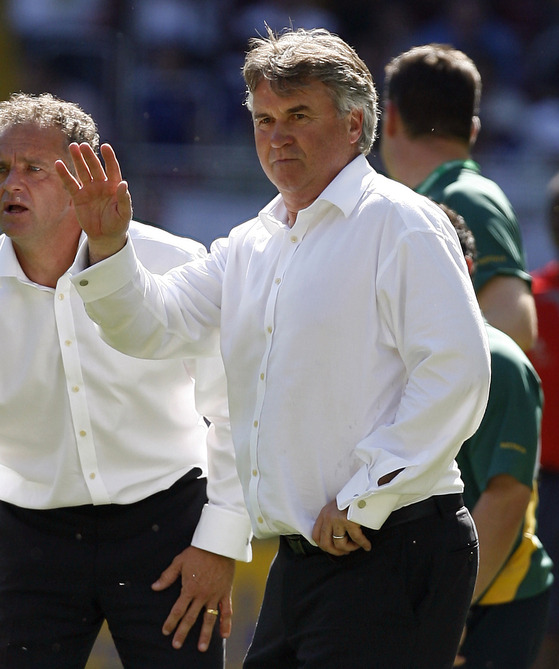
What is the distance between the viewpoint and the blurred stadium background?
10.5m

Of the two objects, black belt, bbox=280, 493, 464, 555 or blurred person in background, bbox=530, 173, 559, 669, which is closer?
black belt, bbox=280, 493, 464, 555

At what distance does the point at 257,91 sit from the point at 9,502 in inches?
50.9

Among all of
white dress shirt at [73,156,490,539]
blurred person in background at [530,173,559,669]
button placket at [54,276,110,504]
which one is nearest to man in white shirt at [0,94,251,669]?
button placket at [54,276,110,504]

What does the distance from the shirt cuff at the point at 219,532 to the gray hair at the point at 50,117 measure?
1042 mm

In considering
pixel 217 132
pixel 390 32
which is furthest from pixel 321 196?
pixel 390 32

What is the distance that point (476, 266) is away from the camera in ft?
13.1

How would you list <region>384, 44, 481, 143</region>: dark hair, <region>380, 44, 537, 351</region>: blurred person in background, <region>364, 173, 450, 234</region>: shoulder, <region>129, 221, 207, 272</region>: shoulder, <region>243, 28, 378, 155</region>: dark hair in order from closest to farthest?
1. <region>364, 173, 450, 234</region>: shoulder
2. <region>243, 28, 378, 155</region>: dark hair
3. <region>129, 221, 207, 272</region>: shoulder
4. <region>380, 44, 537, 351</region>: blurred person in background
5. <region>384, 44, 481, 143</region>: dark hair

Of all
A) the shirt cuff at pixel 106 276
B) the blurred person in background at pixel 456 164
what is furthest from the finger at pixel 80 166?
the blurred person in background at pixel 456 164

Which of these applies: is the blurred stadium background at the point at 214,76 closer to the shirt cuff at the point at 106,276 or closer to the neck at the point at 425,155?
the neck at the point at 425,155

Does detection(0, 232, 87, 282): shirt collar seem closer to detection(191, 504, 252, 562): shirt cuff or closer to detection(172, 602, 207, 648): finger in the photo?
detection(191, 504, 252, 562): shirt cuff

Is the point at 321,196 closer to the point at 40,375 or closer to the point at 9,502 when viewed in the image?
the point at 40,375

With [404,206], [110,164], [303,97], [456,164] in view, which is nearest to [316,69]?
[303,97]

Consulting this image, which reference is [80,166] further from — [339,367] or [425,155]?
[425,155]

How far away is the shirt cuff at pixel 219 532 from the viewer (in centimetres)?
311
